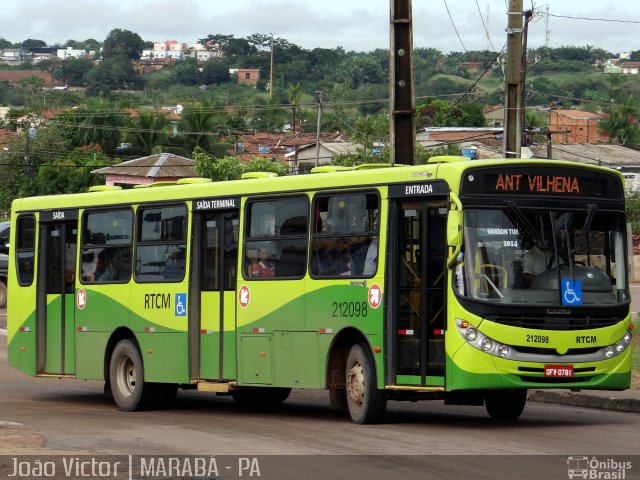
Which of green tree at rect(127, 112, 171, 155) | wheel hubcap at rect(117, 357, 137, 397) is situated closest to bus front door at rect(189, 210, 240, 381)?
wheel hubcap at rect(117, 357, 137, 397)

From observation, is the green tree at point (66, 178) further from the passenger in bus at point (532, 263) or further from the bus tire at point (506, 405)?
the passenger in bus at point (532, 263)

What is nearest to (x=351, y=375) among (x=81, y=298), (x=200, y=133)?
(x=81, y=298)

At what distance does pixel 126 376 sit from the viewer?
19.4 metres

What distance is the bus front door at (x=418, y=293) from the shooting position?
48.5ft

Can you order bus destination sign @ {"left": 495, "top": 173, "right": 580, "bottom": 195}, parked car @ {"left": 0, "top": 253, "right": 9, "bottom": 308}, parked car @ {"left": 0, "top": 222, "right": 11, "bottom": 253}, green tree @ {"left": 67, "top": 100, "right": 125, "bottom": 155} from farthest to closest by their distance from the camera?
green tree @ {"left": 67, "top": 100, "right": 125, "bottom": 155} → parked car @ {"left": 0, "top": 222, "right": 11, "bottom": 253} → parked car @ {"left": 0, "top": 253, "right": 9, "bottom": 308} → bus destination sign @ {"left": 495, "top": 173, "right": 580, "bottom": 195}

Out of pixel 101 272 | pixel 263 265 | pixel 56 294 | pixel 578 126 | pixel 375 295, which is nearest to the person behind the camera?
pixel 375 295

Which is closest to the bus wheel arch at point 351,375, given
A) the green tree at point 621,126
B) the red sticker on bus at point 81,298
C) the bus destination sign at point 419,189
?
the bus destination sign at point 419,189

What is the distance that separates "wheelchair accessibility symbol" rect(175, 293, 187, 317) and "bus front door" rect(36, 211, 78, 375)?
266 centimetres

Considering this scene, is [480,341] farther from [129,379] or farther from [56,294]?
[56,294]

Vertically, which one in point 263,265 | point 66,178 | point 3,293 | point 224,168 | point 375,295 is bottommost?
point 3,293

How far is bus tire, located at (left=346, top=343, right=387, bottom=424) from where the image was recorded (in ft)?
49.8

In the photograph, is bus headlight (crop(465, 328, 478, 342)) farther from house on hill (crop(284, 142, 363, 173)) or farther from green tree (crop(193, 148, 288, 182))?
house on hill (crop(284, 142, 363, 173))

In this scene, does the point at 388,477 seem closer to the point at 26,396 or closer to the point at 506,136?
the point at 26,396

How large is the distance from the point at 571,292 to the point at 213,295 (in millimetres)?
5098
